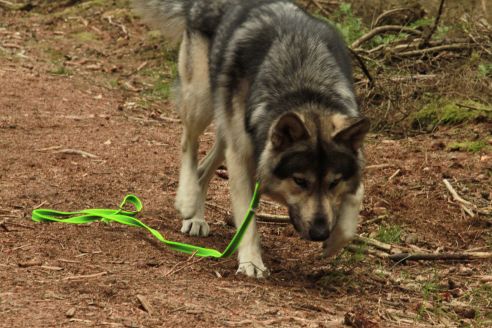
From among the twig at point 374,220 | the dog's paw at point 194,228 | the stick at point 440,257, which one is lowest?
the dog's paw at point 194,228

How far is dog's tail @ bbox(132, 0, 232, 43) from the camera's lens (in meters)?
7.32

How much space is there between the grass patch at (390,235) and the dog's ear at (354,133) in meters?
1.59

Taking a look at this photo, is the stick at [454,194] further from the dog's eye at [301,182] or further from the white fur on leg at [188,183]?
the dog's eye at [301,182]

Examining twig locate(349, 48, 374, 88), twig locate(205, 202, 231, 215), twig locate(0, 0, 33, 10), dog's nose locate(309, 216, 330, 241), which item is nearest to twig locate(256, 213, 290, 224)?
twig locate(205, 202, 231, 215)

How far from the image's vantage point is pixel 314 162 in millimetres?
5457

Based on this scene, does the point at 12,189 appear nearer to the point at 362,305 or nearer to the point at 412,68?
the point at 362,305

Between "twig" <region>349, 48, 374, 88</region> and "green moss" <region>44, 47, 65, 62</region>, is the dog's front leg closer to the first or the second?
"twig" <region>349, 48, 374, 88</region>

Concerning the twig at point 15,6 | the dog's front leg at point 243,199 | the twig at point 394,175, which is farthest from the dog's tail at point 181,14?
the twig at point 15,6

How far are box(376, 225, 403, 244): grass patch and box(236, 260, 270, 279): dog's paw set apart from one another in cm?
141

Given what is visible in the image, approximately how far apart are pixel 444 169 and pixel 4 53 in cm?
771

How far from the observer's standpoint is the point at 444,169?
8695 millimetres

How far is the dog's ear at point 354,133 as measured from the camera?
17.5ft

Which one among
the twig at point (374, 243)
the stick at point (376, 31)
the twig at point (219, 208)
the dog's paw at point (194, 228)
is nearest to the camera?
the twig at point (374, 243)

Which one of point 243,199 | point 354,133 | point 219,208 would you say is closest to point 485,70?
point 219,208
